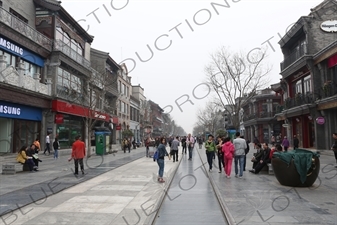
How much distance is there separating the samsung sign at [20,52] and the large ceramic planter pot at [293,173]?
16.6 m

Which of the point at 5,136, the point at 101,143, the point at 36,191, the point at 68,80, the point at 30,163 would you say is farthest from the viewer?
the point at 68,80

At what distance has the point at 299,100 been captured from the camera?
94.3 ft

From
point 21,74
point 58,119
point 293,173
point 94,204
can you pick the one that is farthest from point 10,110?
point 293,173

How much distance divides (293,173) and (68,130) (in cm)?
2233

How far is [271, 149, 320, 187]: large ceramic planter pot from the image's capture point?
30.6 ft

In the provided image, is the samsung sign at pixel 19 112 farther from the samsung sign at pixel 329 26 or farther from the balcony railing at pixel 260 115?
the balcony railing at pixel 260 115

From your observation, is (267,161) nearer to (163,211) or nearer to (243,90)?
(163,211)

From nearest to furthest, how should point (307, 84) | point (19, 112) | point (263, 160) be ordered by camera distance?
1. point (263, 160)
2. point (19, 112)
3. point (307, 84)

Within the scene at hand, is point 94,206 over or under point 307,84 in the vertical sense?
under

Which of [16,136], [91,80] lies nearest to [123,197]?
[16,136]

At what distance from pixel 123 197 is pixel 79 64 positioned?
22230mm

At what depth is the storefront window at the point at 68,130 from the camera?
2605 centimetres

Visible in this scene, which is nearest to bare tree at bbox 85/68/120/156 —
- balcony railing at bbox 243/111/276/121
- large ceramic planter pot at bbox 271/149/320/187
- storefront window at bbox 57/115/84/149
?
storefront window at bbox 57/115/84/149

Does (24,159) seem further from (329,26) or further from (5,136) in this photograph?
(329,26)
